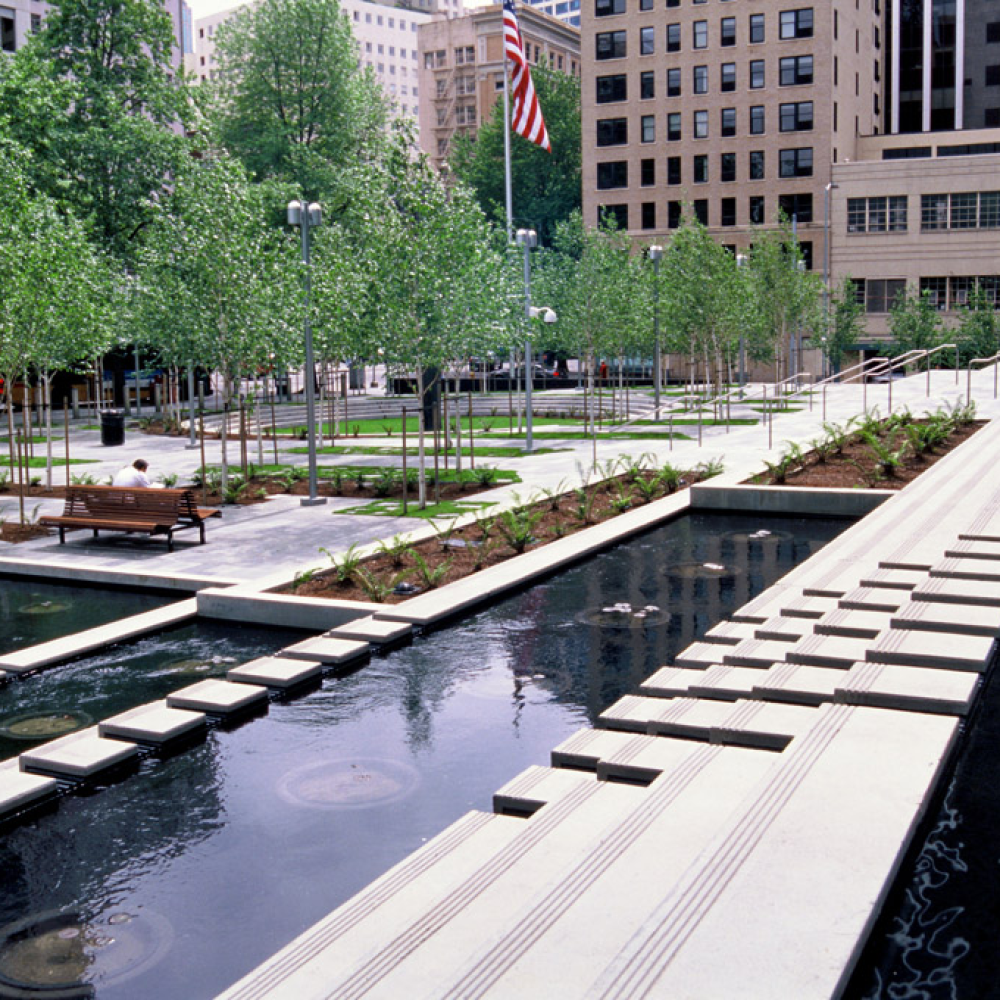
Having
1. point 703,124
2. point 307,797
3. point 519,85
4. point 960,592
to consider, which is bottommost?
point 307,797

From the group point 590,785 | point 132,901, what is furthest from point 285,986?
point 590,785

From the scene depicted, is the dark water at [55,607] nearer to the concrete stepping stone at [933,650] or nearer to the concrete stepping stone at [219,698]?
the concrete stepping stone at [219,698]

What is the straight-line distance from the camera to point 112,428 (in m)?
36.2

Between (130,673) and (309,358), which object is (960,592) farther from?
(309,358)

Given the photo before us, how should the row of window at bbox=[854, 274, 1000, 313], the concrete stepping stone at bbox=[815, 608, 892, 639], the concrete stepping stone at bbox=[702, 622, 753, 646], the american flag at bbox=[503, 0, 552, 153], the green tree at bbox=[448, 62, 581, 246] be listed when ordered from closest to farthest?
the concrete stepping stone at bbox=[815, 608, 892, 639] < the concrete stepping stone at bbox=[702, 622, 753, 646] < the american flag at bbox=[503, 0, 552, 153] < the row of window at bbox=[854, 274, 1000, 313] < the green tree at bbox=[448, 62, 581, 246]

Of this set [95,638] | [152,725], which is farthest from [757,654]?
[95,638]

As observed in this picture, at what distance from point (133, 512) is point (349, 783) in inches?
417

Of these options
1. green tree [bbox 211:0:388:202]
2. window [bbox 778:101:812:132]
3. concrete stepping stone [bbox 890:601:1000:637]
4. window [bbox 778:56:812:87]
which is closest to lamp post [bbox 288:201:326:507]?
concrete stepping stone [bbox 890:601:1000:637]

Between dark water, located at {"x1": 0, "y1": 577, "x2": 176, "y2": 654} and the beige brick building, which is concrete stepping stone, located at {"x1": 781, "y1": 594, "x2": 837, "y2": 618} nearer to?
dark water, located at {"x1": 0, "y1": 577, "x2": 176, "y2": 654}

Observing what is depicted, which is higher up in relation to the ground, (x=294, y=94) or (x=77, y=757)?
(x=294, y=94)

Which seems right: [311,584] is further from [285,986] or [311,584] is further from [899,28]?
[899,28]

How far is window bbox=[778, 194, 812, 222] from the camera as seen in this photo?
7594 centimetres

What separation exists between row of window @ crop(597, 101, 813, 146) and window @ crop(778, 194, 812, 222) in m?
4.17

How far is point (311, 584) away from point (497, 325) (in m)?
11.5
